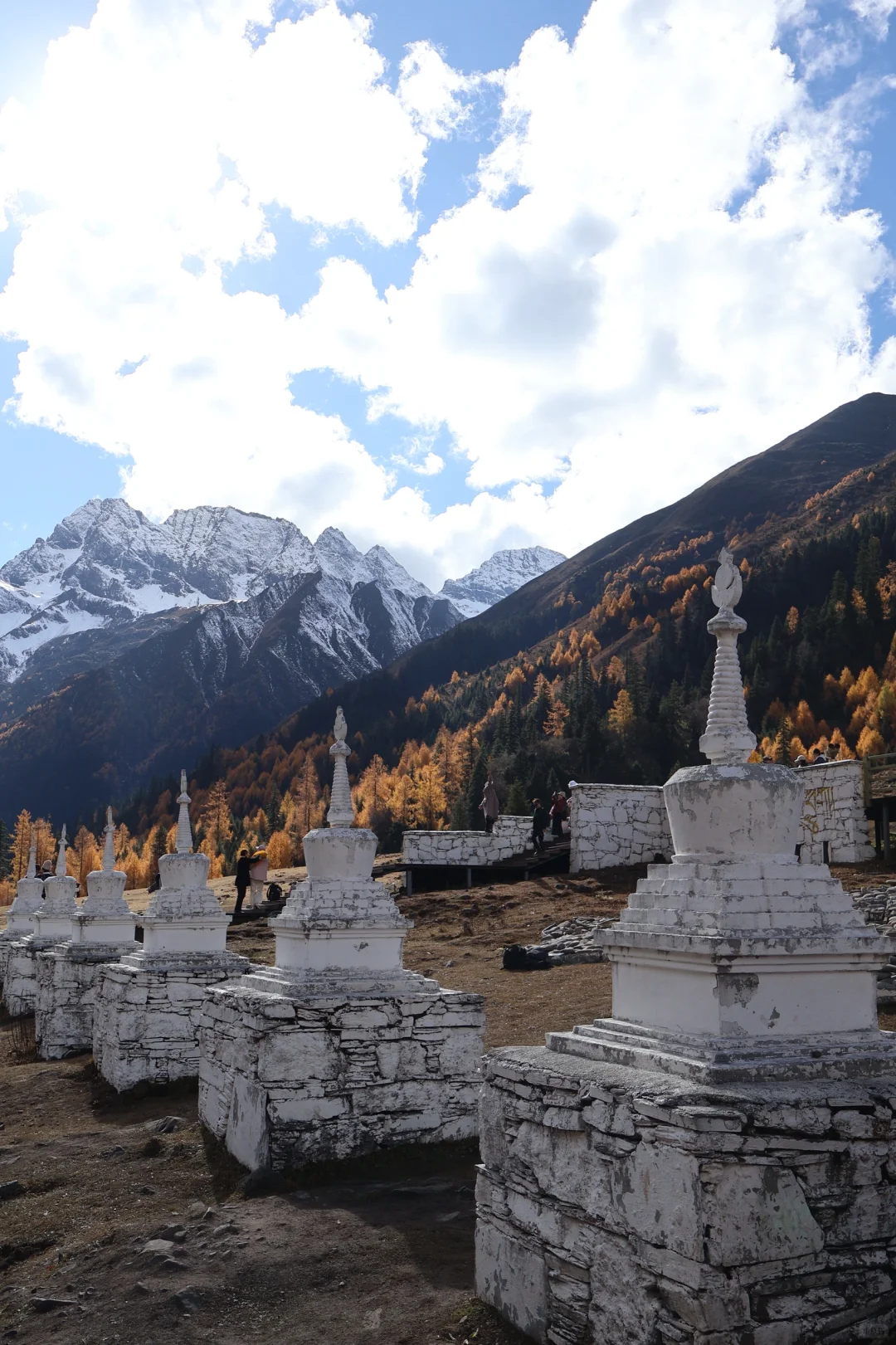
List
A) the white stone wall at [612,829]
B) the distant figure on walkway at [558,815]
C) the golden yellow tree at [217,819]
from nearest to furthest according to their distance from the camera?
1. the white stone wall at [612,829]
2. the distant figure on walkway at [558,815]
3. the golden yellow tree at [217,819]

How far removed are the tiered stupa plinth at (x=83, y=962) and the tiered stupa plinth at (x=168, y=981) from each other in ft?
7.78

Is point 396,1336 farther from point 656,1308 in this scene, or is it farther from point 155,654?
point 155,654

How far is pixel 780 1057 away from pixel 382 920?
16.8ft

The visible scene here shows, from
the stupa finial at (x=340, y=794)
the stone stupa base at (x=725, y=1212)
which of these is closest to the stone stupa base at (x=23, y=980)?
the stupa finial at (x=340, y=794)

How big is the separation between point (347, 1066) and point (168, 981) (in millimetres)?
5003

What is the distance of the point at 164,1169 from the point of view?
9.34m

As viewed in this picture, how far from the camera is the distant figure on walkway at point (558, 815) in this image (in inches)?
1051

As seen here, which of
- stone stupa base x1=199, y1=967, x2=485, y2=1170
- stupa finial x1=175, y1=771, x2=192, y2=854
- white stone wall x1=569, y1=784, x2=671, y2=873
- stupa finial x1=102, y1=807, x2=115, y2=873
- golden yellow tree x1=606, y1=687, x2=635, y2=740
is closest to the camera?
stone stupa base x1=199, y1=967, x2=485, y2=1170

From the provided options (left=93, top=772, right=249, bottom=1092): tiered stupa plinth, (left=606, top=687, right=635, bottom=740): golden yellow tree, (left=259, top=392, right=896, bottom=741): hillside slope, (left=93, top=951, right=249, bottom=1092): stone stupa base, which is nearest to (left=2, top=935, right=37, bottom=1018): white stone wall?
(left=93, top=772, right=249, bottom=1092): tiered stupa plinth

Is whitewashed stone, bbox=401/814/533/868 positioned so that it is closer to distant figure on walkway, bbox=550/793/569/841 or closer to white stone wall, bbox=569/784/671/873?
distant figure on walkway, bbox=550/793/569/841

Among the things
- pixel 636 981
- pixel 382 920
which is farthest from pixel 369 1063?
pixel 636 981

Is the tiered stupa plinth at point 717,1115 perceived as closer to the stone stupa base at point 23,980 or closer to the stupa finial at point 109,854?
the stupa finial at point 109,854

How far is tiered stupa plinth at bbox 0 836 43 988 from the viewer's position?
24.4 meters

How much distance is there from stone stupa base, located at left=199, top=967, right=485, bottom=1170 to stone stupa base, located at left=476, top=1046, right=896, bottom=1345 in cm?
357
